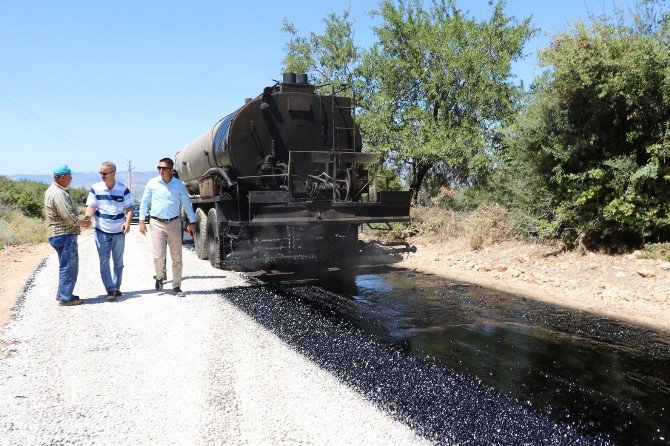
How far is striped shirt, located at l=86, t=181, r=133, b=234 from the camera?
6996mm

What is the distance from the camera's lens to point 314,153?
342 inches

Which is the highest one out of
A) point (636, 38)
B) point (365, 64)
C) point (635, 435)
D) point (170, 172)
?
point (365, 64)

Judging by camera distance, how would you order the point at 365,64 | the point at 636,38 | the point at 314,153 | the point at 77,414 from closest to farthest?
the point at 77,414, the point at 636,38, the point at 314,153, the point at 365,64

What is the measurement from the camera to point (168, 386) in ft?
12.7

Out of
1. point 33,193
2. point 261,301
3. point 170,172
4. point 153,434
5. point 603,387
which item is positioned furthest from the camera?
point 33,193

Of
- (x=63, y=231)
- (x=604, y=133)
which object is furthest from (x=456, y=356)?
(x=604, y=133)

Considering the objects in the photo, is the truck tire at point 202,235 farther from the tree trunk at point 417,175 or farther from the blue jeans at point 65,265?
the tree trunk at point 417,175

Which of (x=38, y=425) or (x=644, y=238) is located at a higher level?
(x=644, y=238)

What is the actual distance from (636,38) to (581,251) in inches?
144

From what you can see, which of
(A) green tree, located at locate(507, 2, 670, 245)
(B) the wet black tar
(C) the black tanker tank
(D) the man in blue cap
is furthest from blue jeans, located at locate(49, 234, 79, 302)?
(A) green tree, located at locate(507, 2, 670, 245)

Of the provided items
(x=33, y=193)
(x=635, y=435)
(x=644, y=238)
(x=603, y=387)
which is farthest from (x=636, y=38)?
(x=33, y=193)

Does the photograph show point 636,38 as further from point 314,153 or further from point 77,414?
point 77,414

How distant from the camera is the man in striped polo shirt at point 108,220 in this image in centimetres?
697

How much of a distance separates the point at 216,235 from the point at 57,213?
343cm
